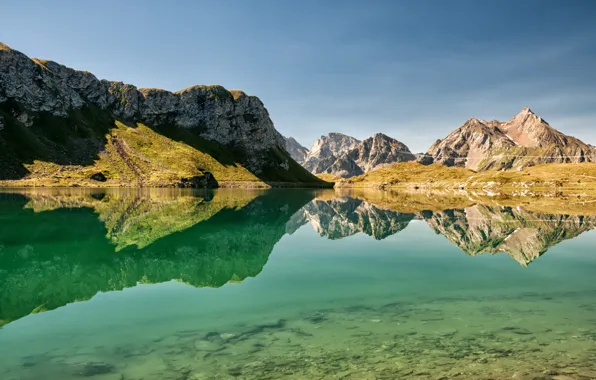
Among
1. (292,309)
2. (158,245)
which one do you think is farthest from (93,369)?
(158,245)

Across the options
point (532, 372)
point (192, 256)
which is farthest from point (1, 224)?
point (532, 372)

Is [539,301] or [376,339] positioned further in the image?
[539,301]

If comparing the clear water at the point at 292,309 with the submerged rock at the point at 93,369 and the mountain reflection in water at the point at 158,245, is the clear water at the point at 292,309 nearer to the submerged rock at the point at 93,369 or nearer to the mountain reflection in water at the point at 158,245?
the submerged rock at the point at 93,369

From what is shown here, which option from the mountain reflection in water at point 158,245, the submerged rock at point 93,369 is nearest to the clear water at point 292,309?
the submerged rock at point 93,369

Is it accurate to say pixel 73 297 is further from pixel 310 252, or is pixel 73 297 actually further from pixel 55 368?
pixel 310 252

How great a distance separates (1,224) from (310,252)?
47.2m

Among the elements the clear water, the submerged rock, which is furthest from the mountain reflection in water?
the submerged rock

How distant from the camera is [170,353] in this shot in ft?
47.0

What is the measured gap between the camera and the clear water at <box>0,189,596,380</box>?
529 inches

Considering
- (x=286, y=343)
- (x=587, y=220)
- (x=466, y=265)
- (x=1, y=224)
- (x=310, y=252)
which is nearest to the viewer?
(x=286, y=343)

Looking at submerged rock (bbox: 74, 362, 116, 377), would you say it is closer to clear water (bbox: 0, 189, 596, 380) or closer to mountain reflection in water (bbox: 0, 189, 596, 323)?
clear water (bbox: 0, 189, 596, 380)

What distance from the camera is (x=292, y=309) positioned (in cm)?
1995

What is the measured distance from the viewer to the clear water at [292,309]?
529 inches

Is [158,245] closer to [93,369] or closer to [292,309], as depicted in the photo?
[292,309]
